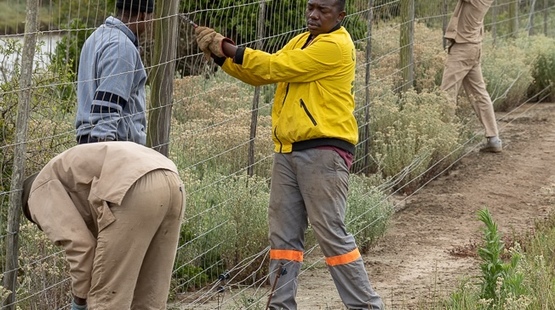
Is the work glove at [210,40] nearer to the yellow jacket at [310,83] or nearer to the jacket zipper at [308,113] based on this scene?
the yellow jacket at [310,83]

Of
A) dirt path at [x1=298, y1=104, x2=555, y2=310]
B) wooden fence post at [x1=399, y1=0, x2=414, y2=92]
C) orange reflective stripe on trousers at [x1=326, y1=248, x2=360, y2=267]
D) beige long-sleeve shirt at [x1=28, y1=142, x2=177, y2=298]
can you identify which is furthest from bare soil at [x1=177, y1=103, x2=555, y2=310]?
beige long-sleeve shirt at [x1=28, y1=142, x2=177, y2=298]

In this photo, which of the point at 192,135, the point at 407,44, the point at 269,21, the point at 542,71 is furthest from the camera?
the point at 542,71

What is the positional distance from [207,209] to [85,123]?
1.74m

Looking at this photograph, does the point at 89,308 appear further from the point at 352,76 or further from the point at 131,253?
the point at 352,76

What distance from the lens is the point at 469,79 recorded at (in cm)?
1225

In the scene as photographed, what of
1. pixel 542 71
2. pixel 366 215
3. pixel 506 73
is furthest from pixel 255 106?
pixel 542 71

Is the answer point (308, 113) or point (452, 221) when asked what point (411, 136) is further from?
point (308, 113)

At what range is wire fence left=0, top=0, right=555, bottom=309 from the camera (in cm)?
574

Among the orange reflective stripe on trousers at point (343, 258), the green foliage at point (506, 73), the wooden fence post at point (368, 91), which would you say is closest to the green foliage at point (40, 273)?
the orange reflective stripe on trousers at point (343, 258)

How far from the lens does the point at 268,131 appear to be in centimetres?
902

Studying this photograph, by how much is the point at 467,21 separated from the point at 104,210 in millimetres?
7980

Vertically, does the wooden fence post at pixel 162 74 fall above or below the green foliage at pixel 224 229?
above

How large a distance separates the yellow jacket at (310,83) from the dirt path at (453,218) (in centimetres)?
138

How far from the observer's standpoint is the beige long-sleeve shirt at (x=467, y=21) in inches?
475
